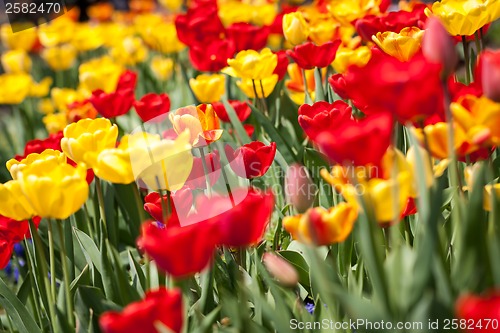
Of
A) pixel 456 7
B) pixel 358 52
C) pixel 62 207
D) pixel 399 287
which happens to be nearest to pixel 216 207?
pixel 62 207

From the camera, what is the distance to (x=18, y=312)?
1519 millimetres

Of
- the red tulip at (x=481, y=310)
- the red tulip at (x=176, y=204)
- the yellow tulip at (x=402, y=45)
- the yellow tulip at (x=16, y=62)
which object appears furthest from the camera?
the yellow tulip at (x=16, y=62)

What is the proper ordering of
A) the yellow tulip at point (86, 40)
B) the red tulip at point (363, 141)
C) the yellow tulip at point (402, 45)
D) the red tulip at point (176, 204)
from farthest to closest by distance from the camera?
the yellow tulip at point (86, 40) < the yellow tulip at point (402, 45) < the red tulip at point (176, 204) < the red tulip at point (363, 141)

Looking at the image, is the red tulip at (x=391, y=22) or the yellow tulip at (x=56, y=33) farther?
the yellow tulip at (x=56, y=33)

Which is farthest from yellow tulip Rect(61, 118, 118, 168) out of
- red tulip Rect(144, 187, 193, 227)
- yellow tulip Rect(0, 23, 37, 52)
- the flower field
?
yellow tulip Rect(0, 23, 37, 52)

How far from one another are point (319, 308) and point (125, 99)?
108 cm

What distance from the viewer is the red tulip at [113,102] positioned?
2.15 meters

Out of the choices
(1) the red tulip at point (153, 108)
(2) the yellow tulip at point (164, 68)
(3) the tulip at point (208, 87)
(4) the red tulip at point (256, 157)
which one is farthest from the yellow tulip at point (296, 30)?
(2) the yellow tulip at point (164, 68)

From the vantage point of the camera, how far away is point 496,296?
2.87ft

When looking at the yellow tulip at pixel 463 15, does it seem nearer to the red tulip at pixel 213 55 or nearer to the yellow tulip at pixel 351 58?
the yellow tulip at pixel 351 58

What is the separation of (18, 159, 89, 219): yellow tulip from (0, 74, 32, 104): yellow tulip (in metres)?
2.26

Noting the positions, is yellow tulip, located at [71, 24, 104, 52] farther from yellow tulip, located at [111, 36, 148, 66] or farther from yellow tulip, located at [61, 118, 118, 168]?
yellow tulip, located at [61, 118, 118, 168]

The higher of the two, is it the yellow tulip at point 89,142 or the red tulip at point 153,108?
the yellow tulip at point 89,142

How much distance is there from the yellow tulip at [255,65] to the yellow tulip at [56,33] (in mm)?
2658
